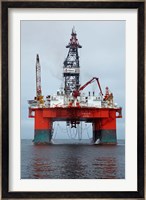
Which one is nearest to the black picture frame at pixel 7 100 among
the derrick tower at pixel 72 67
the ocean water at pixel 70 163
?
the ocean water at pixel 70 163

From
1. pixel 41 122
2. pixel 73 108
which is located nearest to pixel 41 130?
pixel 41 122

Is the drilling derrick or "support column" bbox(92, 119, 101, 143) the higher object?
the drilling derrick

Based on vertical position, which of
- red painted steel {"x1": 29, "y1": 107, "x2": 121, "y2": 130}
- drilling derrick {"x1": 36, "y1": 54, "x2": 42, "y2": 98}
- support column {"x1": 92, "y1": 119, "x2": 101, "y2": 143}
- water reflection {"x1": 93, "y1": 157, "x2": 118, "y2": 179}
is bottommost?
water reflection {"x1": 93, "y1": 157, "x2": 118, "y2": 179}

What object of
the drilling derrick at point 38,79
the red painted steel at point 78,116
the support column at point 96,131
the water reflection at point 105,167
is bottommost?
the water reflection at point 105,167

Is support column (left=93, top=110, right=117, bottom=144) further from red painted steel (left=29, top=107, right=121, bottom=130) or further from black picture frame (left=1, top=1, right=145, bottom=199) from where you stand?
black picture frame (left=1, top=1, right=145, bottom=199)

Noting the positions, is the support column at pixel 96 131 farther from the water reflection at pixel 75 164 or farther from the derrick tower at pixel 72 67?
the derrick tower at pixel 72 67

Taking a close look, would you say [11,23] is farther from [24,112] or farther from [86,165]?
[86,165]

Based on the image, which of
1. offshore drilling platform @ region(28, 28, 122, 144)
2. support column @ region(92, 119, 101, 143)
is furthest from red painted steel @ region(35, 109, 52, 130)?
support column @ region(92, 119, 101, 143)

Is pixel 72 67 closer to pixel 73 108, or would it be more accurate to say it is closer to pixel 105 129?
pixel 73 108

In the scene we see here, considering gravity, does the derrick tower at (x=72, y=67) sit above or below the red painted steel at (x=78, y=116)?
above
